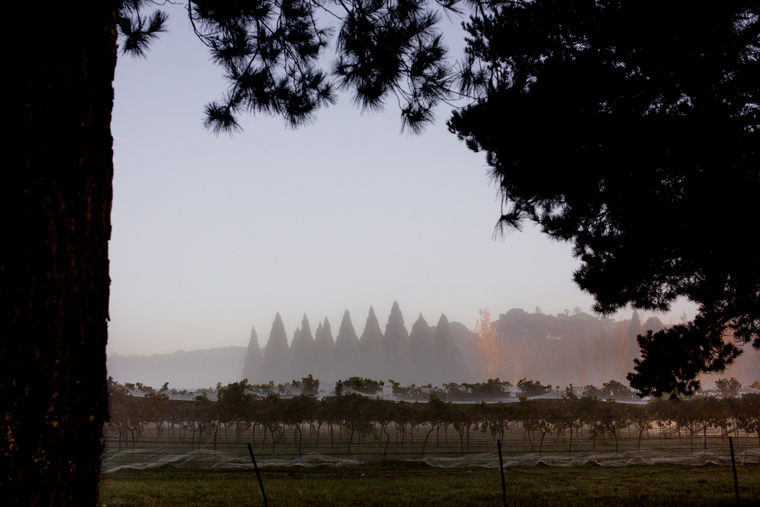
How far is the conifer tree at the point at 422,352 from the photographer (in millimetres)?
73500

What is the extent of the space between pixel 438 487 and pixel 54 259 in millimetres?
12882

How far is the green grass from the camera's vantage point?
1020 cm

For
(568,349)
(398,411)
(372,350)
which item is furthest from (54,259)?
(568,349)

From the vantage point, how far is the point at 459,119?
4.67 metres

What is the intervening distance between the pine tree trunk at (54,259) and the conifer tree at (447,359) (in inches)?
2909

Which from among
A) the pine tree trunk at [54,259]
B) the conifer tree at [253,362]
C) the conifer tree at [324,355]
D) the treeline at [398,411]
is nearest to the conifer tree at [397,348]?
the conifer tree at [324,355]

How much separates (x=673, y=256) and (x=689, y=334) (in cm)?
129

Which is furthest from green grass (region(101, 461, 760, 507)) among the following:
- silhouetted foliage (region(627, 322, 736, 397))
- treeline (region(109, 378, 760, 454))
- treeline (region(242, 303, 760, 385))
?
treeline (region(242, 303, 760, 385))

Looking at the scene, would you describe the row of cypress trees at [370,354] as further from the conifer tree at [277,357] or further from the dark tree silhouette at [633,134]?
the dark tree silhouette at [633,134]

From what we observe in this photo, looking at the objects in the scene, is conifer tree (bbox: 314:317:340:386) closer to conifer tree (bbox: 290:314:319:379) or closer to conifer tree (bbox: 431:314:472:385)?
conifer tree (bbox: 290:314:319:379)

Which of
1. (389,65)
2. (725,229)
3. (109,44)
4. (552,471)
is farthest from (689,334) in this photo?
(552,471)

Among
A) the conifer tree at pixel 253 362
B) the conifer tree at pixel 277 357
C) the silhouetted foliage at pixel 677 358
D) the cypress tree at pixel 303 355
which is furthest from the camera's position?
the conifer tree at pixel 253 362

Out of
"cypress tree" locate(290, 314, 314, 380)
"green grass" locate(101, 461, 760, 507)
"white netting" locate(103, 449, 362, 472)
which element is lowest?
"white netting" locate(103, 449, 362, 472)

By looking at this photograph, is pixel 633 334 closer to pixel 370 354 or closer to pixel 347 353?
pixel 370 354
